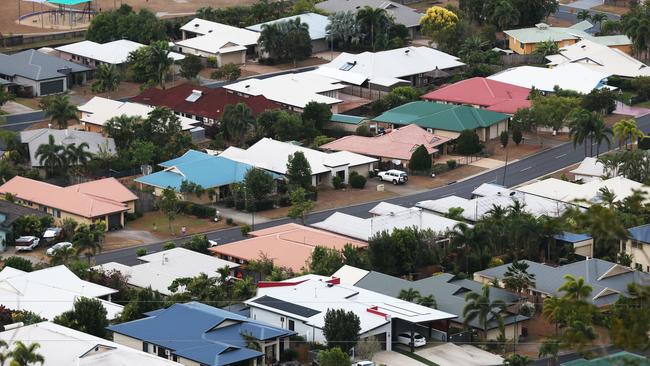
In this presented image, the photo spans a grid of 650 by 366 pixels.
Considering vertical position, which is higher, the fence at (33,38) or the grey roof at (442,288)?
the grey roof at (442,288)

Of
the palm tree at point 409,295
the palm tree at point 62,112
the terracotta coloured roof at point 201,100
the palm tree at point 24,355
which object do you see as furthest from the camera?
the terracotta coloured roof at point 201,100

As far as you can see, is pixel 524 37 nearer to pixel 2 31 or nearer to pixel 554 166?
pixel 554 166

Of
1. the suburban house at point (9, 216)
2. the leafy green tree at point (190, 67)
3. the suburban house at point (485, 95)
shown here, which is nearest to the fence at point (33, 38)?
the leafy green tree at point (190, 67)

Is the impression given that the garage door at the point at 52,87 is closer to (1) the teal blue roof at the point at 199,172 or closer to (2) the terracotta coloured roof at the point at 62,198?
(1) the teal blue roof at the point at 199,172

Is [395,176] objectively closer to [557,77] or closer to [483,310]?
[557,77]

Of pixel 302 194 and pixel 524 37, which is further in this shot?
pixel 524 37

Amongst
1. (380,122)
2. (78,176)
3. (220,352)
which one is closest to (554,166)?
(380,122)

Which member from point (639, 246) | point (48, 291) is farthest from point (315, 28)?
point (48, 291)
